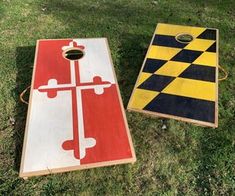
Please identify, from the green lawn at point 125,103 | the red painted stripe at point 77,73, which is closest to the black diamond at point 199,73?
the green lawn at point 125,103

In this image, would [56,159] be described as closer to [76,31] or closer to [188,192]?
[188,192]

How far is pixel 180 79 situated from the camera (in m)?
3.89

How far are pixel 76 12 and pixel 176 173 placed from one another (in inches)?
139

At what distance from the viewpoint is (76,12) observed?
571 cm

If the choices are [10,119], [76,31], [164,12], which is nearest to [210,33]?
[164,12]

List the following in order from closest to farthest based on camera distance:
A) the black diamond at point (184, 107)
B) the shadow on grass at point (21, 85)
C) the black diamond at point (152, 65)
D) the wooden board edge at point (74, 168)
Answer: the wooden board edge at point (74, 168)
the shadow on grass at point (21, 85)
the black diamond at point (184, 107)
the black diamond at point (152, 65)

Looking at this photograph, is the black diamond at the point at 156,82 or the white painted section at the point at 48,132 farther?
the black diamond at the point at 156,82

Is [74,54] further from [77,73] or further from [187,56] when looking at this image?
[187,56]

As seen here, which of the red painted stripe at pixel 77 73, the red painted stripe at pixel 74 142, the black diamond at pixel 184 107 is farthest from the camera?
the red painted stripe at pixel 77 73

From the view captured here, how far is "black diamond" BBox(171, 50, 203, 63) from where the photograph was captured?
13.5 ft

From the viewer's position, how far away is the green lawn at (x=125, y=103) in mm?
3078

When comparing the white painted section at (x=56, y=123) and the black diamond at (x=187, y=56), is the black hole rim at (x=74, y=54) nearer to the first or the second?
the white painted section at (x=56, y=123)

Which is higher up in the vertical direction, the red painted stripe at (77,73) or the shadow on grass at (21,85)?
the red painted stripe at (77,73)

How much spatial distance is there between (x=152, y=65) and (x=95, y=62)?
68 centimetres
